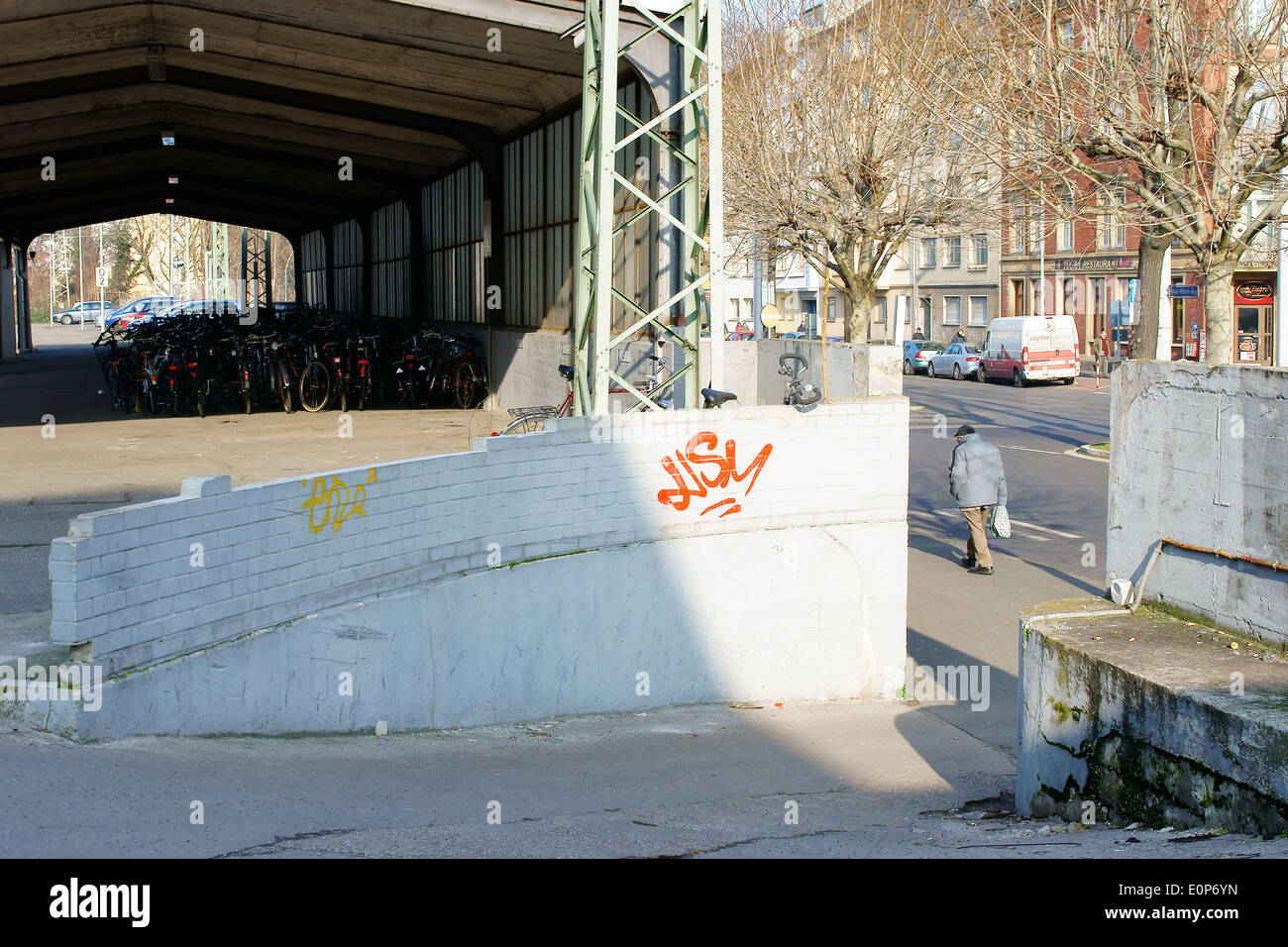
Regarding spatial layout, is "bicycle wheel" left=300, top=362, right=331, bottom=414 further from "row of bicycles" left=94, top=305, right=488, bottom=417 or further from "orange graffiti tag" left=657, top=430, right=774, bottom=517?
"orange graffiti tag" left=657, top=430, right=774, bottom=517

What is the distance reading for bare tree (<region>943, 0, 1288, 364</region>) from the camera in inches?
591

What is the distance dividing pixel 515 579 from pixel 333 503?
1553mm

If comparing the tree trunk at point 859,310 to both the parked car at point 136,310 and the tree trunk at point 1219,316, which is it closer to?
the tree trunk at point 1219,316

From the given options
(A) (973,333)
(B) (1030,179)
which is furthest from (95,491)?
(A) (973,333)

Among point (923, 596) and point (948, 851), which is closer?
point (948, 851)

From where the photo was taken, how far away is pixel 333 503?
25.6ft

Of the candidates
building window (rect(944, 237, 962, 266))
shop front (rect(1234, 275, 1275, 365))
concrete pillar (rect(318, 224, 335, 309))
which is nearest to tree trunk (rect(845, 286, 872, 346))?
shop front (rect(1234, 275, 1275, 365))

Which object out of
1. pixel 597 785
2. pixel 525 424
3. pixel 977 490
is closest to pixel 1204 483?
pixel 597 785

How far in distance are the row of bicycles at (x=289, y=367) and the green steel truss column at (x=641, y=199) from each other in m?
10.1

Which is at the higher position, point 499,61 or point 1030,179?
point 499,61

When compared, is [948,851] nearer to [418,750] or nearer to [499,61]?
[418,750]

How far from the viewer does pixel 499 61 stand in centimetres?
1773

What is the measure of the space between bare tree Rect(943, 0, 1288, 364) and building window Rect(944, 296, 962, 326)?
39219mm
